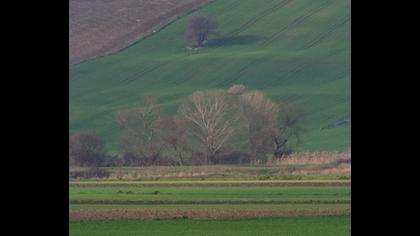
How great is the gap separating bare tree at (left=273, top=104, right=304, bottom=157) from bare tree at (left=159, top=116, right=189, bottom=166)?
18.3ft

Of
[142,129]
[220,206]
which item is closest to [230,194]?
[220,206]

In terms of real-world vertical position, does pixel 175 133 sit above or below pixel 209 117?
below

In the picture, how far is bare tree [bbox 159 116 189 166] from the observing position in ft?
183

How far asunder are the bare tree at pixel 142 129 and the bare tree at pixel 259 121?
558 cm

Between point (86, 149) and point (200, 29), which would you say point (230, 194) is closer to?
point (86, 149)

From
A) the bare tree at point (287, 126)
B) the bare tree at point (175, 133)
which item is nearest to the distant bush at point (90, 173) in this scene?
the bare tree at point (175, 133)

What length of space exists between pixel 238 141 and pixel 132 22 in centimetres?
1675

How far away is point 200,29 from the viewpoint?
2618 inches

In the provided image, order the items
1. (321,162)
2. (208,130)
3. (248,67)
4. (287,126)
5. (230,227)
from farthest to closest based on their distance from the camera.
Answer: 1. (248,67)
2. (287,126)
3. (208,130)
4. (321,162)
5. (230,227)

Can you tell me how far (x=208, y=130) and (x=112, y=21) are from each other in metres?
15.9

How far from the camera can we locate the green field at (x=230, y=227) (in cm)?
1630

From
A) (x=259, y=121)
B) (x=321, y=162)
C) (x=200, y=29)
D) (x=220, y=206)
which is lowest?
(x=220, y=206)
